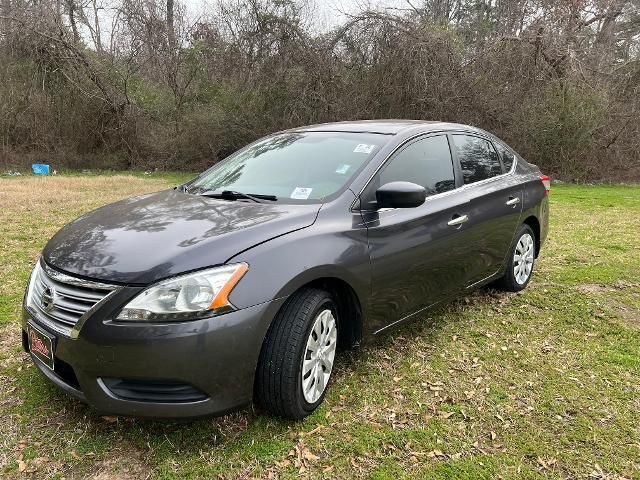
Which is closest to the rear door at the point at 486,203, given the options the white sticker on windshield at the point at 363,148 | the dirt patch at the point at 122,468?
the white sticker on windshield at the point at 363,148

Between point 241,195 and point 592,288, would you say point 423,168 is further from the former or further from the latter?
point 592,288

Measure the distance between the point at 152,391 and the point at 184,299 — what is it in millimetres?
428

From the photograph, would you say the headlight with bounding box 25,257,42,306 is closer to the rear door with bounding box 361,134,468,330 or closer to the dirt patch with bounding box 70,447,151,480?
the dirt patch with bounding box 70,447,151,480

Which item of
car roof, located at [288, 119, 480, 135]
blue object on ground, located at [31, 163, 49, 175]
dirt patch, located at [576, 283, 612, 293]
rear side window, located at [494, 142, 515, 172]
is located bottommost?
dirt patch, located at [576, 283, 612, 293]

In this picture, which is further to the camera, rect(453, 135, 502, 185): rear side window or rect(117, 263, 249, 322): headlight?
rect(453, 135, 502, 185): rear side window

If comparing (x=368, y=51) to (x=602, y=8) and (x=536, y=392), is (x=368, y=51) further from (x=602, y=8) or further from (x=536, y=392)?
(x=536, y=392)

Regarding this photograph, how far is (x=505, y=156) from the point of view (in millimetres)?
4730

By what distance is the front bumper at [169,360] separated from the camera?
7.29ft

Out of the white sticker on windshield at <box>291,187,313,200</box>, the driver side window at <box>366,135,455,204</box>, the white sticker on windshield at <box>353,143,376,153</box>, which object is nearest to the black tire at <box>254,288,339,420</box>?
the white sticker on windshield at <box>291,187,313,200</box>

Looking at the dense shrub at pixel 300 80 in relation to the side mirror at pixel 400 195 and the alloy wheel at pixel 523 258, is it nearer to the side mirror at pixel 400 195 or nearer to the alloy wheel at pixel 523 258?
the alloy wheel at pixel 523 258

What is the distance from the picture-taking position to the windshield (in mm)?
3205

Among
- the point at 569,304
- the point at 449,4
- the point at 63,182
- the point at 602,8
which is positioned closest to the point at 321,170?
the point at 569,304

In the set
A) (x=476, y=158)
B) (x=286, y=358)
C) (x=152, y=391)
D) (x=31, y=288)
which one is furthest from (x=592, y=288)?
(x=31, y=288)

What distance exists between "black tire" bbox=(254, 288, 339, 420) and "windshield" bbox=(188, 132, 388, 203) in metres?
0.70
